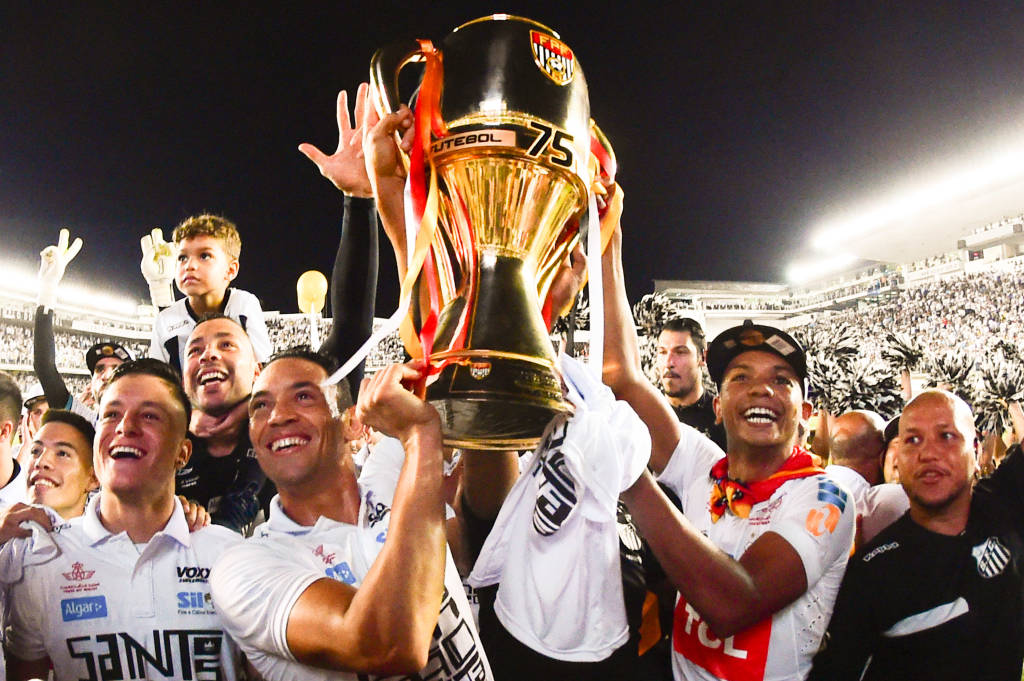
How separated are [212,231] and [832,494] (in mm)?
2236

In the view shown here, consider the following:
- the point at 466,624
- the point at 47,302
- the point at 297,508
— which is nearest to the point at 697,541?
the point at 466,624

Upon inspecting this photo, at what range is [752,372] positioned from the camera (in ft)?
6.48

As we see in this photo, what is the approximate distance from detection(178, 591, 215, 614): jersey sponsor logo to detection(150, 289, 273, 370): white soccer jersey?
124 centimetres

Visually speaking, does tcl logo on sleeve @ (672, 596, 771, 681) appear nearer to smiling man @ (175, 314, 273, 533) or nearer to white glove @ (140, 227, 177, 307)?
smiling man @ (175, 314, 273, 533)

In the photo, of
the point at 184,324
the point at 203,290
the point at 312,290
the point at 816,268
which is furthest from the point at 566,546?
the point at 816,268

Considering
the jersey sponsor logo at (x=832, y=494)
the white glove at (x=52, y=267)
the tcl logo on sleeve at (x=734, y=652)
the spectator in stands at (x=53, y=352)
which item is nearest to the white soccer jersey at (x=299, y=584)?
the tcl logo on sleeve at (x=734, y=652)

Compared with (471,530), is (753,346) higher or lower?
higher

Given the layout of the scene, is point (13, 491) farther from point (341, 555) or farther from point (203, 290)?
point (341, 555)

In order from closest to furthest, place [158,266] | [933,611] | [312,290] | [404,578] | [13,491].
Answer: [404,578] < [933,611] < [13,491] < [158,266] < [312,290]

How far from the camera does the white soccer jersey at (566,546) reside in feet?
4.15

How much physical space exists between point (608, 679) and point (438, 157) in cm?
114

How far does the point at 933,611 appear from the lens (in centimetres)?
194

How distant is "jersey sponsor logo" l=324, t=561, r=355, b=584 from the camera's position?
5.11 feet

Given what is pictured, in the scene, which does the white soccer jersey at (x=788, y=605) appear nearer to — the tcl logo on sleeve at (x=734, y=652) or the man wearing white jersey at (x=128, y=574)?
the tcl logo on sleeve at (x=734, y=652)
